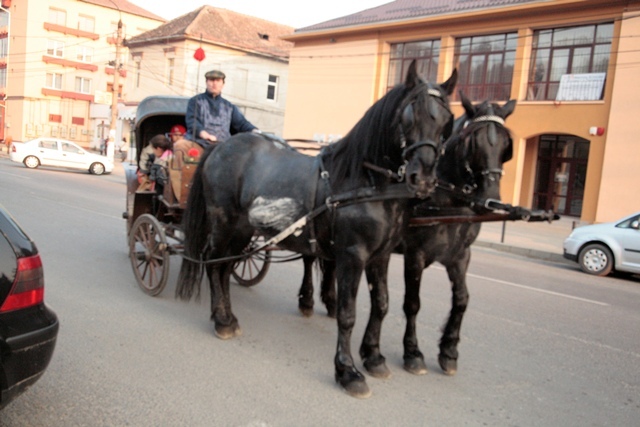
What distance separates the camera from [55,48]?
47.5 meters

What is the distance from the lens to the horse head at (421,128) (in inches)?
134

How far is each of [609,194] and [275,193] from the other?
1533 centimetres

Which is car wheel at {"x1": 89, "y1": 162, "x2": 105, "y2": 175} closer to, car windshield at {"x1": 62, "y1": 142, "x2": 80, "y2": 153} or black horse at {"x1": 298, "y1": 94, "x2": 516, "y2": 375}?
car windshield at {"x1": 62, "y1": 142, "x2": 80, "y2": 153}

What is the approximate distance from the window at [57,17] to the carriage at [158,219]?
47013mm

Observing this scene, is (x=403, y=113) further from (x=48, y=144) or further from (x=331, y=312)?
(x=48, y=144)

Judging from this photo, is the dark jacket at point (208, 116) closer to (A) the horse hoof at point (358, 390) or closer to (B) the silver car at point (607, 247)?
(A) the horse hoof at point (358, 390)

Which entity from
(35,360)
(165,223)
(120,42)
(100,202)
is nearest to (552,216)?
(35,360)

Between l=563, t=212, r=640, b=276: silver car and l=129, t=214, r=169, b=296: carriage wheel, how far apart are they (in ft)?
26.9

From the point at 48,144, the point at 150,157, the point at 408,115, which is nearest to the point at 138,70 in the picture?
the point at 48,144

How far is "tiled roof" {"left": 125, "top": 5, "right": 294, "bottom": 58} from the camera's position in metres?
34.4

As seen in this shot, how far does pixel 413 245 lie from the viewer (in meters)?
4.36

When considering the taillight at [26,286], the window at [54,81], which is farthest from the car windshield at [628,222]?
the window at [54,81]

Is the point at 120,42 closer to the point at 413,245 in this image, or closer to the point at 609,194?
the point at 609,194

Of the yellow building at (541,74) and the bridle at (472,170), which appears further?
the yellow building at (541,74)
